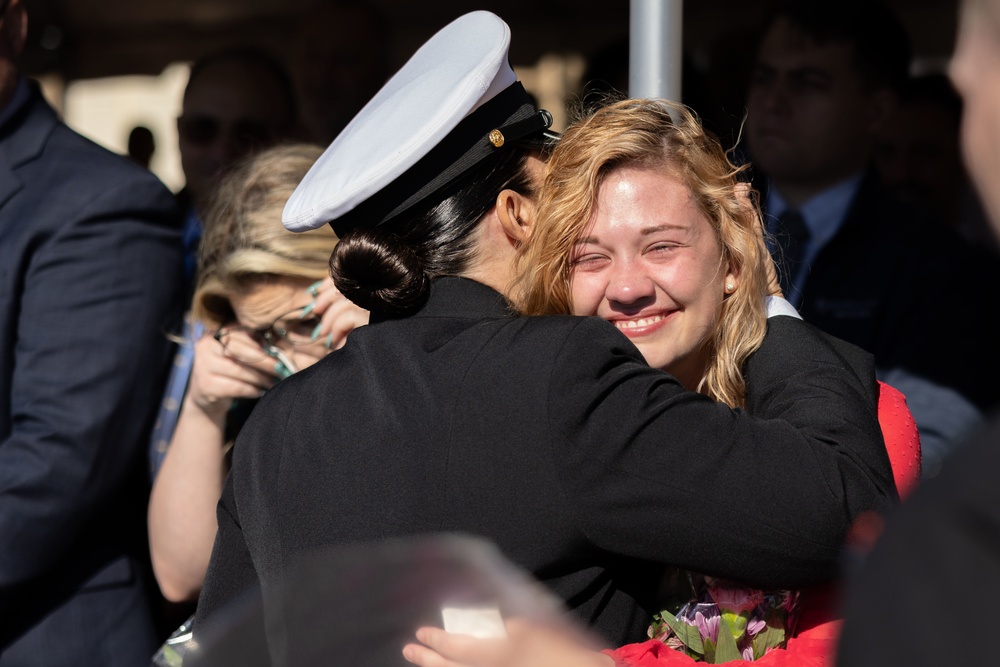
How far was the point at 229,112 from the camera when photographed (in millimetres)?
3420

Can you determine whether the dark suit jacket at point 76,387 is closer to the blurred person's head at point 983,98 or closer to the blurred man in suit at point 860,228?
the blurred man in suit at point 860,228

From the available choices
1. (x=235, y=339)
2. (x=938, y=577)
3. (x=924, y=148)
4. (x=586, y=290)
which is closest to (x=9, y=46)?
(x=235, y=339)

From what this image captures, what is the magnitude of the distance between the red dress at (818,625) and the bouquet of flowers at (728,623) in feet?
0.07

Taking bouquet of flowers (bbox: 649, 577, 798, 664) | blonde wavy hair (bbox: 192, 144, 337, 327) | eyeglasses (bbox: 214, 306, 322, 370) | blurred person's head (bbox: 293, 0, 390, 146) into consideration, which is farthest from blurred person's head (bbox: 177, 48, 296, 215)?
bouquet of flowers (bbox: 649, 577, 798, 664)

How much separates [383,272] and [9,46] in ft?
4.53

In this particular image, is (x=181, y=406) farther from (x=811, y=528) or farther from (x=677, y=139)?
(x=811, y=528)

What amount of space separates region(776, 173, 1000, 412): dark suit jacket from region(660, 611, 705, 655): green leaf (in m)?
1.48

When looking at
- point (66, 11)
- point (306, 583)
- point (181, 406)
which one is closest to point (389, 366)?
point (306, 583)

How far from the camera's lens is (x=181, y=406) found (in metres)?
2.49

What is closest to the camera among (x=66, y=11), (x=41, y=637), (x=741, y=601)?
(x=741, y=601)

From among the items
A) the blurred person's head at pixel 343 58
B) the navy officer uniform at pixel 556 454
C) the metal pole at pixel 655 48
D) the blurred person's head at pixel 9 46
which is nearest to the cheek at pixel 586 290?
the navy officer uniform at pixel 556 454

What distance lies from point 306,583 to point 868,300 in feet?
7.55

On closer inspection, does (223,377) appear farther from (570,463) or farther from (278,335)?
(570,463)

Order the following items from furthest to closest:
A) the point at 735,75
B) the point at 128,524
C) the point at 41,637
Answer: the point at 735,75 → the point at 128,524 → the point at 41,637
